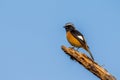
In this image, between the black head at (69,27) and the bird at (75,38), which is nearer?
the bird at (75,38)

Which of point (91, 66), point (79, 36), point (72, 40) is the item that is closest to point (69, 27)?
point (72, 40)

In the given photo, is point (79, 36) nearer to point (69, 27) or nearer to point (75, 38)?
point (75, 38)

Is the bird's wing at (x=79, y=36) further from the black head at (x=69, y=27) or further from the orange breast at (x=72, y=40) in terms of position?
the black head at (x=69, y=27)

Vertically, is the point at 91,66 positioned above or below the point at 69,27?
below

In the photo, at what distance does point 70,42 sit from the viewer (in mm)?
13984

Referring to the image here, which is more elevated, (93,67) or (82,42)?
(82,42)

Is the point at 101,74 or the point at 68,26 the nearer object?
the point at 101,74

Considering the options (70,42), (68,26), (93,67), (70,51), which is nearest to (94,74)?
(93,67)

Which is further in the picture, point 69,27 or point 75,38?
point 69,27

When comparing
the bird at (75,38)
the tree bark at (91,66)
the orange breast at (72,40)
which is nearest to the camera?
the tree bark at (91,66)

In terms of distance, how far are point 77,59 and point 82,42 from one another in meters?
2.44

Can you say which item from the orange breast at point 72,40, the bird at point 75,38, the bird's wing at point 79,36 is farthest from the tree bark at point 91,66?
the orange breast at point 72,40

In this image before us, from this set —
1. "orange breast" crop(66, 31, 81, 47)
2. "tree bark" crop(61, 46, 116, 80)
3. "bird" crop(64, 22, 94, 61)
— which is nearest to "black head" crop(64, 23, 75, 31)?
"bird" crop(64, 22, 94, 61)

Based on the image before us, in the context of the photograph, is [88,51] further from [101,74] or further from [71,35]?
[101,74]
